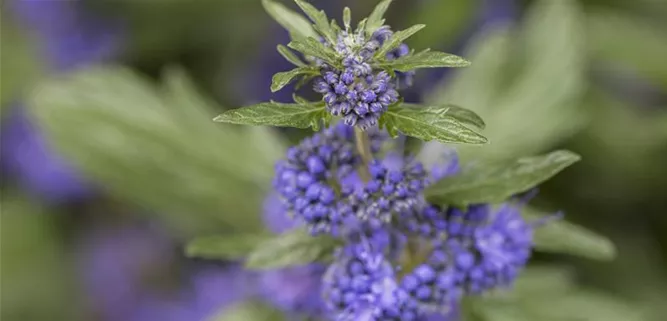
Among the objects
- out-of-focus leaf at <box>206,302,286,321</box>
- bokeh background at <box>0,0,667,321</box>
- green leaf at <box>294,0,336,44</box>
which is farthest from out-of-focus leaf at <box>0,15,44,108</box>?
green leaf at <box>294,0,336,44</box>

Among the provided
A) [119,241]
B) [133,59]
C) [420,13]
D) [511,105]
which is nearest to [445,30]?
[420,13]

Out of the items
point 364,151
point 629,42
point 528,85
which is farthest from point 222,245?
point 629,42

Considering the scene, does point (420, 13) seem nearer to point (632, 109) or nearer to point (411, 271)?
point (632, 109)

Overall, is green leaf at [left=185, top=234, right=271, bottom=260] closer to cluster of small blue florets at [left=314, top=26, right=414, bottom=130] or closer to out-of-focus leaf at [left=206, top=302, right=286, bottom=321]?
out-of-focus leaf at [left=206, top=302, right=286, bottom=321]

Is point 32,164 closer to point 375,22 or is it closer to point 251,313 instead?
point 251,313

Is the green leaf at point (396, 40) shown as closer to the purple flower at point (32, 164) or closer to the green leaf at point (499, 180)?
the green leaf at point (499, 180)
